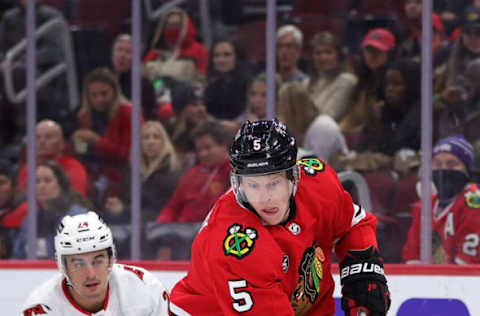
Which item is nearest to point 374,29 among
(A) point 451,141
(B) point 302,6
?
(B) point 302,6

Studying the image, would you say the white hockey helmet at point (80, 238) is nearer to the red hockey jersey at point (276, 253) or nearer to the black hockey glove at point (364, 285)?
the red hockey jersey at point (276, 253)

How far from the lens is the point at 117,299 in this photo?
2.93 meters

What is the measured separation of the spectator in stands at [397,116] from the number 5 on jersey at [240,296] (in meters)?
1.85

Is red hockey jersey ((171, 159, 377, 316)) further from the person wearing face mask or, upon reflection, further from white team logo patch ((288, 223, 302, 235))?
the person wearing face mask

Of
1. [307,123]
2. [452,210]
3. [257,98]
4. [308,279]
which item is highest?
[257,98]

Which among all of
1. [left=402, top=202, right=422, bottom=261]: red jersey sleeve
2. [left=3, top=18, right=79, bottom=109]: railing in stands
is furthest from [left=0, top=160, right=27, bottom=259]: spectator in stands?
[left=402, top=202, right=422, bottom=261]: red jersey sleeve

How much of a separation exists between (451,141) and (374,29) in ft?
2.00

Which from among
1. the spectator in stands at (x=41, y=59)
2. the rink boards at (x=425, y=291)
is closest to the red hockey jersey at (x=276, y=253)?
the rink boards at (x=425, y=291)

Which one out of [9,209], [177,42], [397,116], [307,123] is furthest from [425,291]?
[9,209]

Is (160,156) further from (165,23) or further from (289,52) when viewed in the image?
(289,52)

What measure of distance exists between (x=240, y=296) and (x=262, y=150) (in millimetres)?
364

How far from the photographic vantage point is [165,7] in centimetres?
430

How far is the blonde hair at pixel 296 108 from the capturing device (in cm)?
409

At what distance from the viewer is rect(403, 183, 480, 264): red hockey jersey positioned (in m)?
3.78
